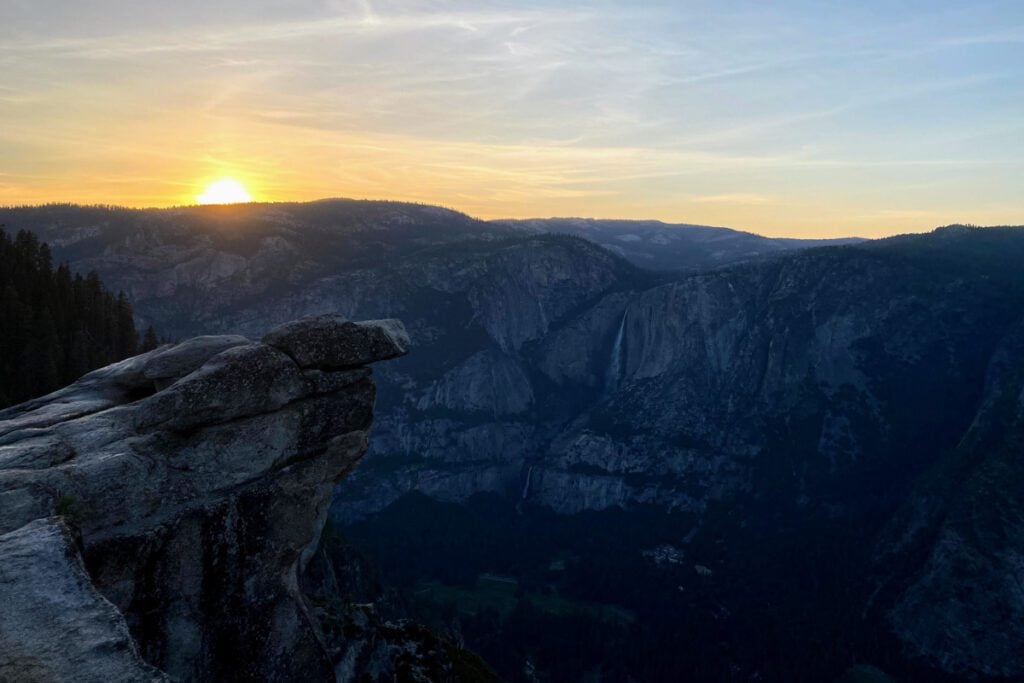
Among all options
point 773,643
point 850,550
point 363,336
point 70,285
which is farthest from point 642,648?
point 363,336

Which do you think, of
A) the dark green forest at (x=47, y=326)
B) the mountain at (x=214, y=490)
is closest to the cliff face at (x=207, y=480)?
the mountain at (x=214, y=490)

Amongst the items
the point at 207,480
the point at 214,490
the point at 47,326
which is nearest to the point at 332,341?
the point at 207,480

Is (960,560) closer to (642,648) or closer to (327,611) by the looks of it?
(642,648)

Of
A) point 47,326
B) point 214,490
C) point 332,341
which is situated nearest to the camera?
point 214,490

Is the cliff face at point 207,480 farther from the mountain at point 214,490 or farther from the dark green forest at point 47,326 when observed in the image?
the dark green forest at point 47,326

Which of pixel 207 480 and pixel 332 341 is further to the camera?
pixel 332 341

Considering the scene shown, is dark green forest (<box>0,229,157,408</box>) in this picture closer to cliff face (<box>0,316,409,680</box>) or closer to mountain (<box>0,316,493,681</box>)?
cliff face (<box>0,316,409,680</box>)

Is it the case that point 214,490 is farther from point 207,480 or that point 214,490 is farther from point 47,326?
point 47,326
